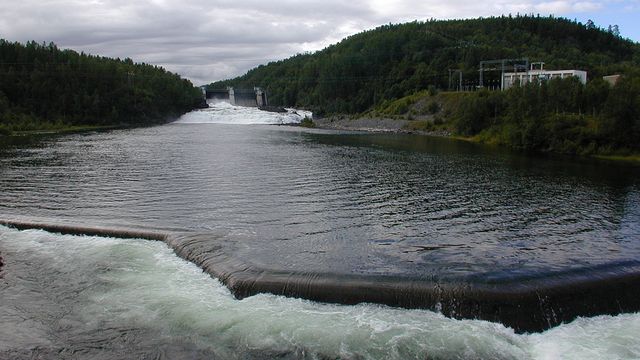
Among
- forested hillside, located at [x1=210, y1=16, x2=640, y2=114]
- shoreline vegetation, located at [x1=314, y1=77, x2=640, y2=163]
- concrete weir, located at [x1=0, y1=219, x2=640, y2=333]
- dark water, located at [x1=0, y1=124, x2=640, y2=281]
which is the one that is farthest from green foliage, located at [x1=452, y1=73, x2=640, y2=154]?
forested hillside, located at [x1=210, y1=16, x2=640, y2=114]

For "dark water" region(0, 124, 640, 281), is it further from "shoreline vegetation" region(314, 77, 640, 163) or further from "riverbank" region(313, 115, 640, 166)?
"riverbank" region(313, 115, 640, 166)

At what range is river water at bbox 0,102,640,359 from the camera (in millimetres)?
17562

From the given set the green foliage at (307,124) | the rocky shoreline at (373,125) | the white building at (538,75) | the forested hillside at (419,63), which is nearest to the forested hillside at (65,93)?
the green foliage at (307,124)

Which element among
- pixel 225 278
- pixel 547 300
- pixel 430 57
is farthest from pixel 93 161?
pixel 430 57

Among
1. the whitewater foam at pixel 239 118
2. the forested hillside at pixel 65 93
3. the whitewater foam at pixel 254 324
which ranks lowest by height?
the whitewater foam at pixel 254 324

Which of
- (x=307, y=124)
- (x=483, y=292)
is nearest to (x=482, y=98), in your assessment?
(x=307, y=124)

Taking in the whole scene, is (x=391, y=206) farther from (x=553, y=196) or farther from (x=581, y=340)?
(x=581, y=340)

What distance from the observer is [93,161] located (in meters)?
59.7

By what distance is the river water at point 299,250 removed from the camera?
1756 cm

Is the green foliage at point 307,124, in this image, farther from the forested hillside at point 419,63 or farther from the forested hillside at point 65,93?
the forested hillside at point 65,93

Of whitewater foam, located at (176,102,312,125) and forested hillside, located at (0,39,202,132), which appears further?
whitewater foam, located at (176,102,312,125)

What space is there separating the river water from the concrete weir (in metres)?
0.51

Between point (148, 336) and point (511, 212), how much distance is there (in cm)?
2463

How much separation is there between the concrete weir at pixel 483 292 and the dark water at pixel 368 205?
1124mm
